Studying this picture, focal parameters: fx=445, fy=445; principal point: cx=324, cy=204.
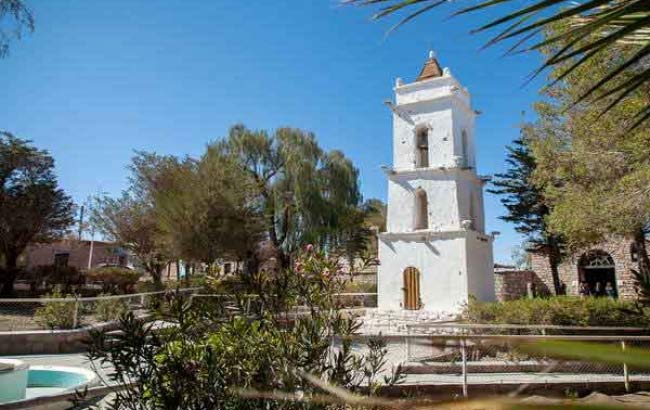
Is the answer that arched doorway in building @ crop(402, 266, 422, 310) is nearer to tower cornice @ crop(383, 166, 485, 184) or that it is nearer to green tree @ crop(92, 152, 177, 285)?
tower cornice @ crop(383, 166, 485, 184)

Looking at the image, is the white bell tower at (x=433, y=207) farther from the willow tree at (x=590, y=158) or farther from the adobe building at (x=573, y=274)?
the adobe building at (x=573, y=274)

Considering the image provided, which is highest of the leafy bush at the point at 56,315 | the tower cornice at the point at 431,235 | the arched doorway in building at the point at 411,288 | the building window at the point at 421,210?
the building window at the point at 421,210

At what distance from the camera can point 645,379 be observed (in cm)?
798

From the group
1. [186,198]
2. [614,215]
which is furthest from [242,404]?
[186,198]

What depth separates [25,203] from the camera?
19.7 m

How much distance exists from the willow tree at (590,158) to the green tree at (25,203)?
20479 millimetres

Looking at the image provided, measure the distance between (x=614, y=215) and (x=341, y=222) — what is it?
16.1m

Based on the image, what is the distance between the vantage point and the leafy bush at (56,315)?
11711 millimetres

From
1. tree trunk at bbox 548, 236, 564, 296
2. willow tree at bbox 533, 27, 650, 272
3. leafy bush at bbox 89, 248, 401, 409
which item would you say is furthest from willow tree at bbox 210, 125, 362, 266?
leafy bush at bbox 89, 248, 401, 409

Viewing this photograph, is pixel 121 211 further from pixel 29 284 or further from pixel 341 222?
pixel 341 222

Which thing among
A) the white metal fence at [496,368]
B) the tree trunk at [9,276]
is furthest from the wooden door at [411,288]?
the tree trunk at [9,276]

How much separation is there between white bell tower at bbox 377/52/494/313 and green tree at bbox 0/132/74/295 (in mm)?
15270

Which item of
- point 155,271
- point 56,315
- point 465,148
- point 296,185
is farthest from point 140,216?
point 465,148

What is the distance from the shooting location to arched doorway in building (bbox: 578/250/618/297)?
82.1 ft
